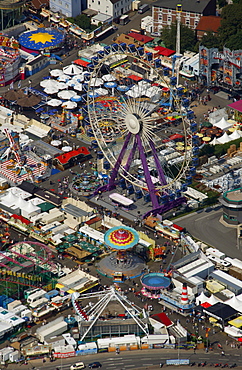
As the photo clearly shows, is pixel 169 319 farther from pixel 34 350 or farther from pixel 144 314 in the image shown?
pixel 34 350

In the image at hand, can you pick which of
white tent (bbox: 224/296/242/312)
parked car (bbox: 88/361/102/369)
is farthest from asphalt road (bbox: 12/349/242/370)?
white tent (bbox: 224/296/242/312)

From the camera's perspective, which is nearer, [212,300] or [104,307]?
[104,307]

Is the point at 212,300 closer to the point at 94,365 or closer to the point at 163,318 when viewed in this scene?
the point at 163,318

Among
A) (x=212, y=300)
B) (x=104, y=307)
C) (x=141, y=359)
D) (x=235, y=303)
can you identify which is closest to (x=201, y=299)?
(x=212, y=300)

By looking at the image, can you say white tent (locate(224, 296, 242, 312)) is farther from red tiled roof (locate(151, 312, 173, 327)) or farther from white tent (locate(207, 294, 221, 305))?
red tiled roof (locate(151, 312, 173, 327))

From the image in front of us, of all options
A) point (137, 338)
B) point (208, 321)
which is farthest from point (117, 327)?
point (208, 321)

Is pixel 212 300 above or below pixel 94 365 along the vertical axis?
above

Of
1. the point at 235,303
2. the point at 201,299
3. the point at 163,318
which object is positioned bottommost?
the point at 163,318

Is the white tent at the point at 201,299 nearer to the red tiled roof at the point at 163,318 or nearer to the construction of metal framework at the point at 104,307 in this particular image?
the red tiled roof at the point at 163,318
